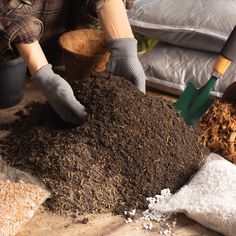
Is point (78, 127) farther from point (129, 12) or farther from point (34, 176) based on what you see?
point (129, 12)

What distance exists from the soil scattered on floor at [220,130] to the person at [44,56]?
0.22 metres

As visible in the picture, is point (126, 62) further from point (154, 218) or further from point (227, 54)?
point (154, 218)

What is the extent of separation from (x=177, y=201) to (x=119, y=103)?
28 centimetres

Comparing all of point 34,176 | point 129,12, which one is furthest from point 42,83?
point 129,12

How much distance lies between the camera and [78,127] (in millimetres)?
1186

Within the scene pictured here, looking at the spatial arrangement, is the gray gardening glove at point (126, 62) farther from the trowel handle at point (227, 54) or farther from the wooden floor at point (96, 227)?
the wooden floor at point (96, 227)

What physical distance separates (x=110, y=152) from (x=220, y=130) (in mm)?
370

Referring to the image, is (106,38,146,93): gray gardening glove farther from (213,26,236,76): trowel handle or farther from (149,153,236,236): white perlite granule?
(149,153,236,236): white perlite granule

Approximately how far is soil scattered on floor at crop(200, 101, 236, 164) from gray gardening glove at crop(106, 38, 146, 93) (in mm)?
209

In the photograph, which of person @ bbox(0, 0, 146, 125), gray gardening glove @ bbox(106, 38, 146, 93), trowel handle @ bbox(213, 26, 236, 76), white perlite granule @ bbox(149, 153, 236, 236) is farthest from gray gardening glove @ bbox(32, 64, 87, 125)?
trowel handle @ bbox(213, 26, 236, 76)

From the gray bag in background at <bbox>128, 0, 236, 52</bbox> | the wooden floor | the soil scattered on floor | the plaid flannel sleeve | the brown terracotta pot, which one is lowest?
the wooden floor

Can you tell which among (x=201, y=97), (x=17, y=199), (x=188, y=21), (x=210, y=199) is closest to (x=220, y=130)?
(x=201, y=97)

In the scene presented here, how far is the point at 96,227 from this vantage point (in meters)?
1.05

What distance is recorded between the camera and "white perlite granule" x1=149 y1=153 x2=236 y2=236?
3.36 ft
